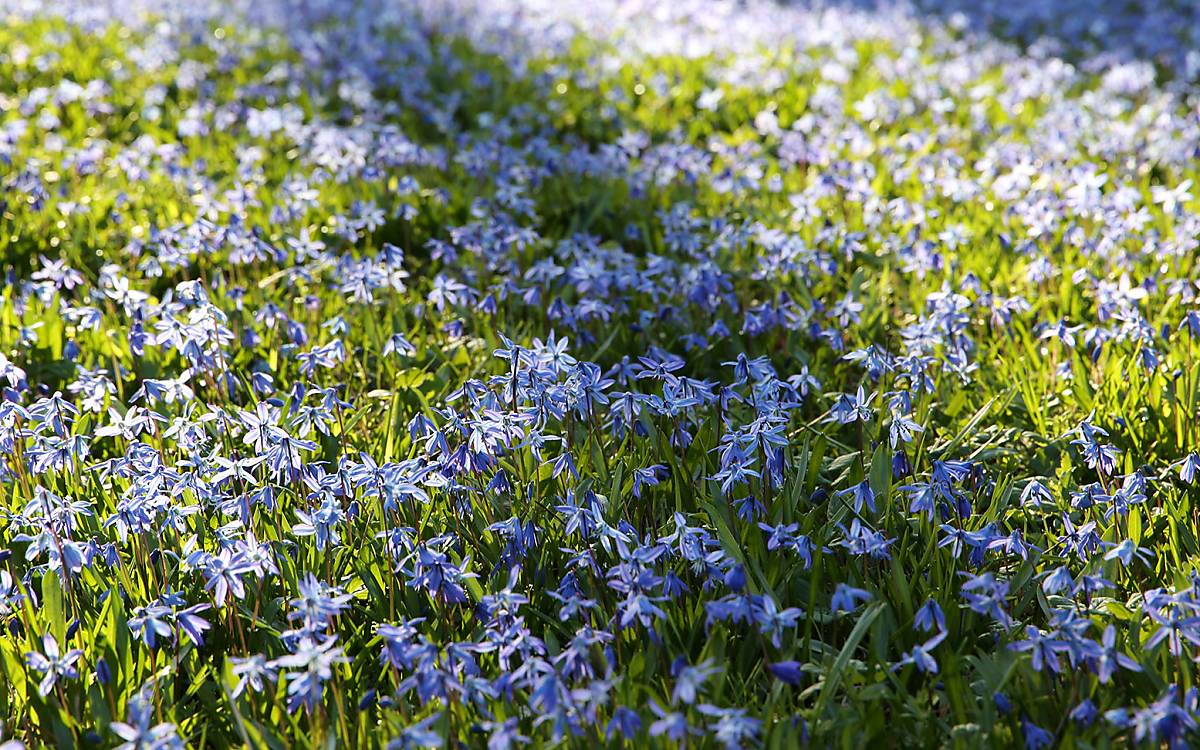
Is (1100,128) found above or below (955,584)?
above

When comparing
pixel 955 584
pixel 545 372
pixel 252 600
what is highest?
pixel 545 372

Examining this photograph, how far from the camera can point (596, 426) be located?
134 inches

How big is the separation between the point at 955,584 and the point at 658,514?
85 centimetres

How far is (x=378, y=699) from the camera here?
2.58 m

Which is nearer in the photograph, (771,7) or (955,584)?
(955,584)

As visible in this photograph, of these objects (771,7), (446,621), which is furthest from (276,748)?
(771,7)

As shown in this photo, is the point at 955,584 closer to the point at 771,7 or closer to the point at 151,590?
the point at 151,590

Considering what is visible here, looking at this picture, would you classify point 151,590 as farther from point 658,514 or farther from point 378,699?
point 658,514

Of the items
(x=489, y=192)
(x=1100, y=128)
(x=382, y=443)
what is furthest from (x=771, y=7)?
(x=382, y=443)

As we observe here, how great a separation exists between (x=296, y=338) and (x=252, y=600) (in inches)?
61.6

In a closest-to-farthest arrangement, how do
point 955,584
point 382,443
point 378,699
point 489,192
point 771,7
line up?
point 378,699 < point 955,584 < point 382,443 < point 489,192 < point 771,7

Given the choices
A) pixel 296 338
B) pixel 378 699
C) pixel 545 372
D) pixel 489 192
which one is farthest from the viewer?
pixel 489 192

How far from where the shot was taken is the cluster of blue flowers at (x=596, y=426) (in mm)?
2445

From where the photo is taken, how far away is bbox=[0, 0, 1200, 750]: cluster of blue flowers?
245 centimetres
